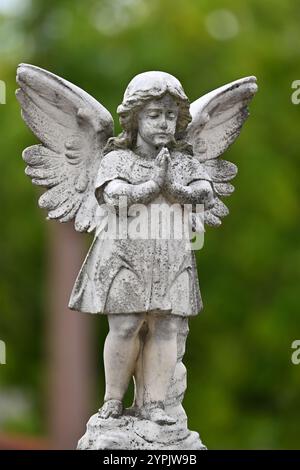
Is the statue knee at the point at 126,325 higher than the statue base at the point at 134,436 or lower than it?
higher

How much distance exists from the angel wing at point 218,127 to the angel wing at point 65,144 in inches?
23.7

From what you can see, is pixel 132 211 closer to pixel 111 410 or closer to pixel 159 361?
pixel 159 361

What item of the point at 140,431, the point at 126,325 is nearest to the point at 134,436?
the point at 140,431

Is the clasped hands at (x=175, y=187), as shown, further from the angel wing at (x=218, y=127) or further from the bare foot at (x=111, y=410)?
the bare foot at (x=111, y=410)

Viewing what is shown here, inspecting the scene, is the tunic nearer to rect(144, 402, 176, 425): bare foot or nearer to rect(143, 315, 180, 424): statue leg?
rect(143, 315, 180, 424): statue leg

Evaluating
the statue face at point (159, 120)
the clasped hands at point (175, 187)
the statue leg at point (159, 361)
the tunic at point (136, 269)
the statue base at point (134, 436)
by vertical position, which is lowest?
the statue base at point (134, 436)

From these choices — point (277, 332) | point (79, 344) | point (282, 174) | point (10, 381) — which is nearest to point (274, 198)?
point (282, 174)

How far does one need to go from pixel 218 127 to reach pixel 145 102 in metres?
0.82

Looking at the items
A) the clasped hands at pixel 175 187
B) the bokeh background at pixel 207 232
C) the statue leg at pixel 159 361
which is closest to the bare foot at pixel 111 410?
the statue leg at pixel 159 361

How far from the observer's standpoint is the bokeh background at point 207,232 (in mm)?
16438

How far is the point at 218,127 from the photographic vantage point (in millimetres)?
8867

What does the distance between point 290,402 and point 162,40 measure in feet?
15.9

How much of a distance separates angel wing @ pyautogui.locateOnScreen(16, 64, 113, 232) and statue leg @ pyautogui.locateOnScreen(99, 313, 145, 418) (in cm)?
66

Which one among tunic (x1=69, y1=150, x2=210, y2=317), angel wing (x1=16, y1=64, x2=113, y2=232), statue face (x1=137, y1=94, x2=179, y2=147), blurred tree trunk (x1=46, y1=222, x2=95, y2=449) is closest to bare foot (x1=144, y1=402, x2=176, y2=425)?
A: tunic (x1=69, y1=150, x2=210, y2=317)
